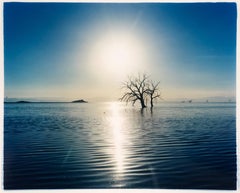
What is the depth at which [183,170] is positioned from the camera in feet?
20.7

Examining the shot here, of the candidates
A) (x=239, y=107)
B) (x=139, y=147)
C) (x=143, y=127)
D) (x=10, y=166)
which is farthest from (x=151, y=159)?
(x=143, y=127)

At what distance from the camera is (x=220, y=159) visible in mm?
7059

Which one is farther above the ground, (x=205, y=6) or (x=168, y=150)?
(x=205, y=6)

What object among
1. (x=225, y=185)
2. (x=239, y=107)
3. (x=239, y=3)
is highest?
(x=239, y=3)

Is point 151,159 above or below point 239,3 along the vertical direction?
below

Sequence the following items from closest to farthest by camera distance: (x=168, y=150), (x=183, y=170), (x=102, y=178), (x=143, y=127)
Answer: (x=102, y=178) < (x=183, y=170) < (x=168, y=150) < (x=143, y=127)

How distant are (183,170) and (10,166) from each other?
10.7 feet

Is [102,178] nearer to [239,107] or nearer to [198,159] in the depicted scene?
[198,159]

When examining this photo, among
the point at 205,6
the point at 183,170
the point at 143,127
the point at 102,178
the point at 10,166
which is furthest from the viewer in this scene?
the point at 143,127

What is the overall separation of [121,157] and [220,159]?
1996mm

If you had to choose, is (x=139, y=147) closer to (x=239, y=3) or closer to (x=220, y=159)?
Result: (x=220, y=159)

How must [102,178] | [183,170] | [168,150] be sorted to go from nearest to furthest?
[102,178] → [183,170] → [168,150]

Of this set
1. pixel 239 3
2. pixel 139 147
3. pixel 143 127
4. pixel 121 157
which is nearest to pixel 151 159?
pixel 121 157

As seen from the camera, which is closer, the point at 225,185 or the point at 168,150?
the point at 225,185
